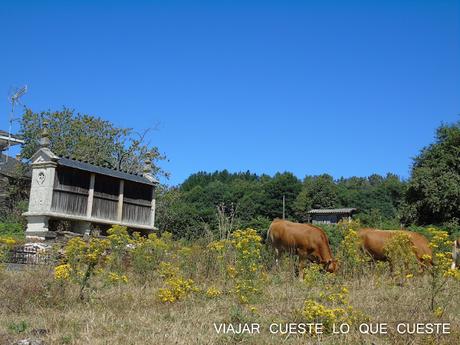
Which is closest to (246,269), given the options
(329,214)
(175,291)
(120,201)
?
(175,291)

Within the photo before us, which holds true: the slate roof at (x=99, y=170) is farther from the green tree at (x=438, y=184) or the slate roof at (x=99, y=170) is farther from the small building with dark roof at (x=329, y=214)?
the small building with dark roof at (x=329, y=214)

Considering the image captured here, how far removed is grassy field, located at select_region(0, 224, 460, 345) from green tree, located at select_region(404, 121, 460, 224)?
25.6 meters

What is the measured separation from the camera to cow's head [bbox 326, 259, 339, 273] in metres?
10.4

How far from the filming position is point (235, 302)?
7055 millimetres

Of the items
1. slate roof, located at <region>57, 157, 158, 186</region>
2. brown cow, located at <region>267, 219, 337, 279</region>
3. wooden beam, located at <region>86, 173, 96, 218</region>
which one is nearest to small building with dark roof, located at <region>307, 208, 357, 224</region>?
slate roof, located at <region>57, 157, 158, 186</region>

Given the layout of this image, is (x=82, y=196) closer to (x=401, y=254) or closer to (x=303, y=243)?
(x=303, y=243)

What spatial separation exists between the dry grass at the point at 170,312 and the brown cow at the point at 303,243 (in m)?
2.71

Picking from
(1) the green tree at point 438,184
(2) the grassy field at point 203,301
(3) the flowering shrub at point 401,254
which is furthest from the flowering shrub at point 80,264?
(1) the green tree at point 438,184

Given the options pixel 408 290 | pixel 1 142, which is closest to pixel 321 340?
pixel 408 290

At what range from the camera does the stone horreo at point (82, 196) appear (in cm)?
2159

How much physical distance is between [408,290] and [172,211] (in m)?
31.1

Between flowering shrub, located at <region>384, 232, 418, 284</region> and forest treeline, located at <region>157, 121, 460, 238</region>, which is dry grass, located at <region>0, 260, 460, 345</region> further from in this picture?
forest treeline, located at <region>157, 121, 460, 238</region>

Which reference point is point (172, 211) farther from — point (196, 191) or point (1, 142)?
point (196, 191)

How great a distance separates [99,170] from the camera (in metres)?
23.8
